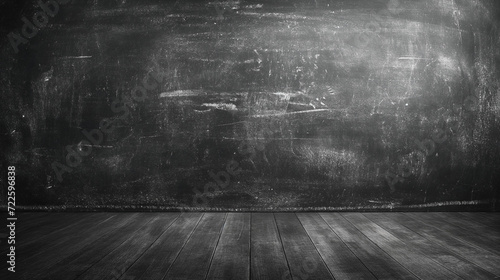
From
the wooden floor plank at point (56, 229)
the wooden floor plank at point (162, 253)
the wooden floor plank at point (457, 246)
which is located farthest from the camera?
the wooden floor plank at point (56, 229)

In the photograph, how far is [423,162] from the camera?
3744 millimetres

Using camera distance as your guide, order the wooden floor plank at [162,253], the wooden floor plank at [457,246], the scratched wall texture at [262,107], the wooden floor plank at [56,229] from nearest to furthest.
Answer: the wooden floor plank at [162,253], the wooden floor plank at [457,246], the wooden floor plank at [56,229], the scratched wall texture at [262,107]

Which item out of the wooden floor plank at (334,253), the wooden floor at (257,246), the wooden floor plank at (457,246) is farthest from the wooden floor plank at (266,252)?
the wooden floor plank at (457,246)

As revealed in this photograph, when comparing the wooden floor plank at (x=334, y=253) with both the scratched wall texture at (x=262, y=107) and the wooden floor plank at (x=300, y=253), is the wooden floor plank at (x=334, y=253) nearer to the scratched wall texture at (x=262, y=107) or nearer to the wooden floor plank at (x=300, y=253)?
the wooden floor plank at (x=300, y=253)

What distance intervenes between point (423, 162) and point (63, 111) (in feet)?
11.1

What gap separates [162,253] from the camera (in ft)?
7.77

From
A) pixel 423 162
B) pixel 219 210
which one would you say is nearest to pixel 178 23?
pixel 219 210

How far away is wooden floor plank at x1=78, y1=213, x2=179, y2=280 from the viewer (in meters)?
2.02

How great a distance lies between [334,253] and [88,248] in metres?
1.50

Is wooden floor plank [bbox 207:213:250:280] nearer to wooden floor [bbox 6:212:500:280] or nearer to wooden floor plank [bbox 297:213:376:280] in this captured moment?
wooden floor [bbox 6:212:500:280]

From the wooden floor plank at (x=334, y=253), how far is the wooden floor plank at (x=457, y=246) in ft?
2.08

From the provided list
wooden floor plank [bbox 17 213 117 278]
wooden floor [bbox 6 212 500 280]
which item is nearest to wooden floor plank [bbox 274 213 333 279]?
wooden floor [bbox 6 212 500 280]

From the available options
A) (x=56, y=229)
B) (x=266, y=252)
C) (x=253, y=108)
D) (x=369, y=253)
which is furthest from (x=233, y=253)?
(x=253, y=108)

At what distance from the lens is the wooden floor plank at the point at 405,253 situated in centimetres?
203
